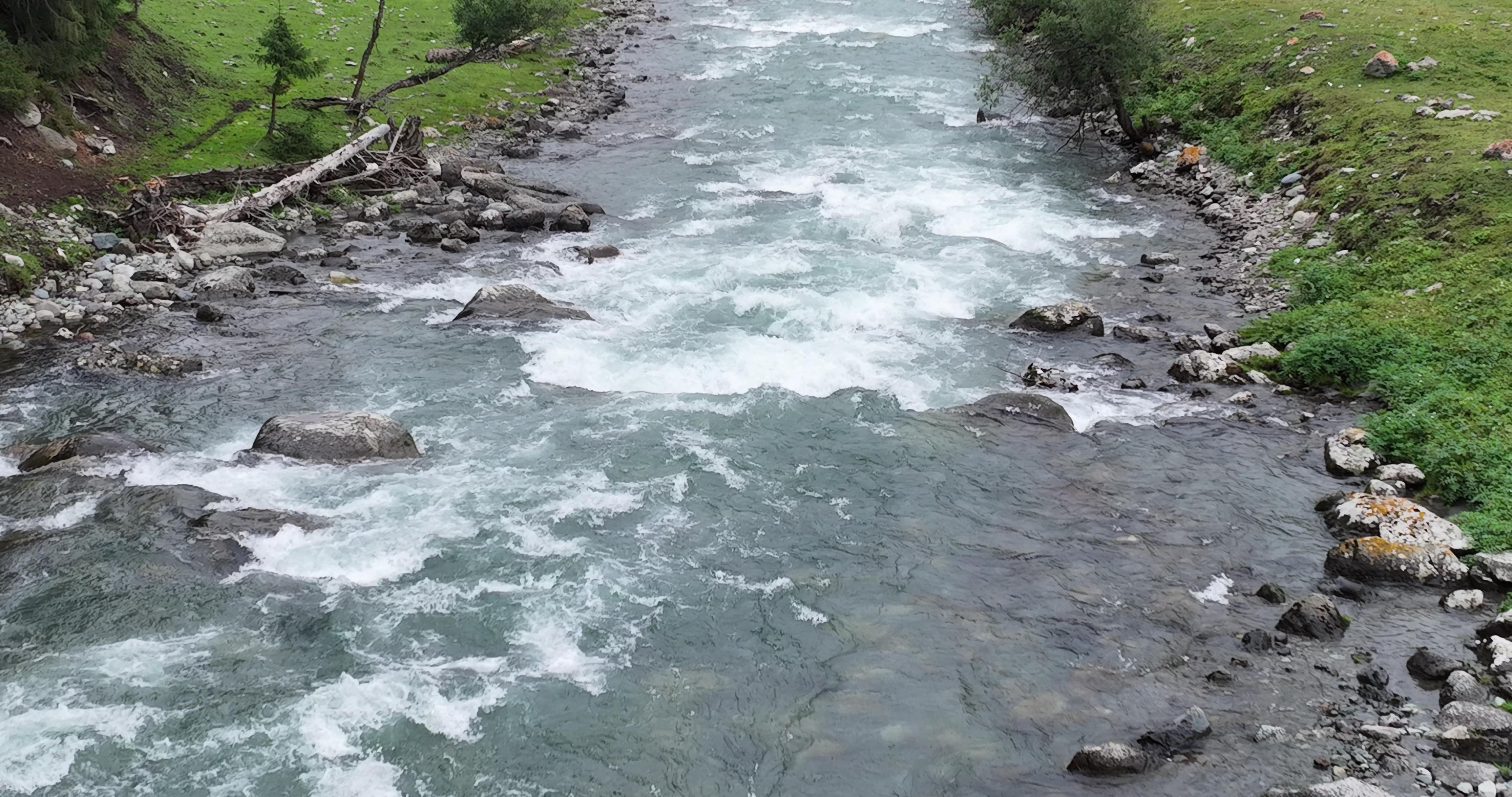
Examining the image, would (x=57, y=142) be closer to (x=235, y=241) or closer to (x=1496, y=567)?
(x=235, y=241)

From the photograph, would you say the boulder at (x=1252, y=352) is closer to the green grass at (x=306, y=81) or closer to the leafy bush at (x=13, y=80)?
the green grass at (x=306, y=81)

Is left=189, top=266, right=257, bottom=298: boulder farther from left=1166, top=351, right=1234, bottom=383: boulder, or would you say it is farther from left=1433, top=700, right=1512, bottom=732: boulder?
left=1433, top=700, right=1512, bottom=732: boulder

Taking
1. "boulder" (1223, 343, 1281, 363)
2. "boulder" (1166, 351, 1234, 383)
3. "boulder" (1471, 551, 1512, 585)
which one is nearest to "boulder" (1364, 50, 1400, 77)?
"boulder" (1223, 343, 1281, 363)

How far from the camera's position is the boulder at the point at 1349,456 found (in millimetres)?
20078

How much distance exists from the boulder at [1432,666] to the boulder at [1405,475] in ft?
18.2

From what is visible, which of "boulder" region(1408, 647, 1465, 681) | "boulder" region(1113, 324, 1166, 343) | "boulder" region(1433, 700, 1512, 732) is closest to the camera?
"boulder" region(1433, 700, 1512, 732)

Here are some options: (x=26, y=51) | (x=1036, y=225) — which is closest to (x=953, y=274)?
(x=1036, y=225)

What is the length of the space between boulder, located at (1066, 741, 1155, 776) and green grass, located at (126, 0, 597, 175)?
3252 centimetres

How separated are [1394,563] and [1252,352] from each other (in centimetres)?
905

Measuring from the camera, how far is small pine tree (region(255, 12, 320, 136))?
3619 centimetres

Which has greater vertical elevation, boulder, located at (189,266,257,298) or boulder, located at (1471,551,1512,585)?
boulder, located at (189,266,257,298)

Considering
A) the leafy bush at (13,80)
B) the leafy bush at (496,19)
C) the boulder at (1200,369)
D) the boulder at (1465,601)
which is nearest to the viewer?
the boulder at (1465,601)

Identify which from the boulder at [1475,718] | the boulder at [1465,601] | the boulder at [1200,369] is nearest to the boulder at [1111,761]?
the boulder at [1475,718]

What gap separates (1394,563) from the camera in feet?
54.7
